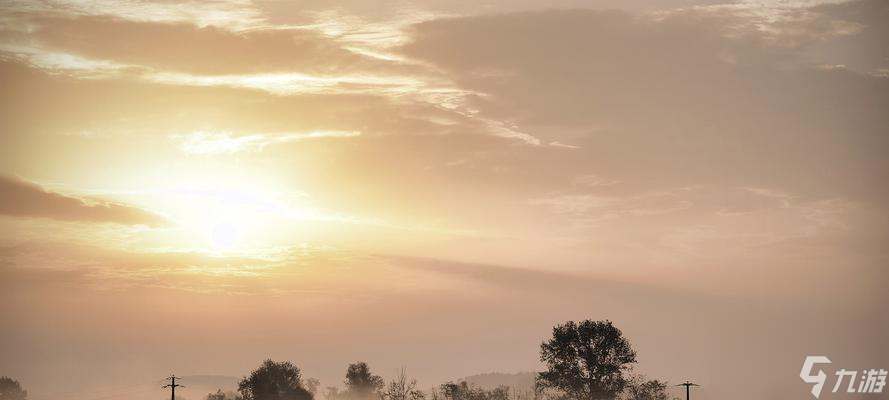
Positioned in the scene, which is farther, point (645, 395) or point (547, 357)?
point (645, 395)

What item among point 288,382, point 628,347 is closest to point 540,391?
point 628,347

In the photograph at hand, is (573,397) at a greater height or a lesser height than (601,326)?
lesser

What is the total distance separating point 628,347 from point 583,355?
7571 mm

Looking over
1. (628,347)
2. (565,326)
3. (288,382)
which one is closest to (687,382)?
(628,347)

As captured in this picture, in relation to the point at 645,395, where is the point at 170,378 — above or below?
above

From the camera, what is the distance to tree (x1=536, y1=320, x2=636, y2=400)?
537 ft

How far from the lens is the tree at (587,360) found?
16362 cm

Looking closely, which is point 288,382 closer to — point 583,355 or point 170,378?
point 170,378

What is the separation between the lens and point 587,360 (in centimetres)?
16562

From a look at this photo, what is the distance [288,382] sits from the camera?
19975 centimetres

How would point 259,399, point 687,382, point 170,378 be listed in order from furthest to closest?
1. point 259,399
2. point 170,378
3. point 687,382

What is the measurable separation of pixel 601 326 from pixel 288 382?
6771 cm

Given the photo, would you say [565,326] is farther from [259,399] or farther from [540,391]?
[259,399]

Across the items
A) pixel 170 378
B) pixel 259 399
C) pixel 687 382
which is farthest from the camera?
pixel 259 399
